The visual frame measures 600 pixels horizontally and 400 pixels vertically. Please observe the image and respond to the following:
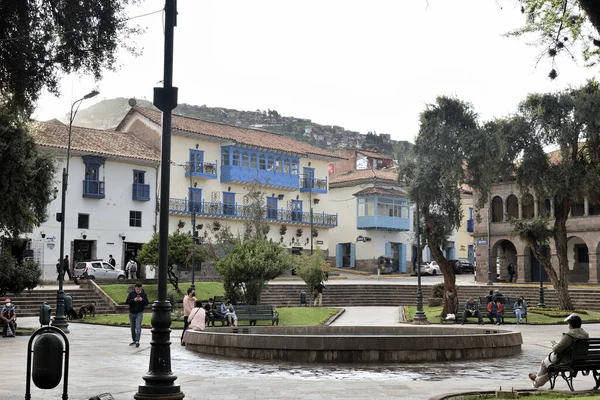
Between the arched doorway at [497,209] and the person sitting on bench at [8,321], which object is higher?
the arched doorway at [497,209]

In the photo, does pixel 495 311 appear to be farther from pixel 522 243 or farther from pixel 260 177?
pixel 260 177

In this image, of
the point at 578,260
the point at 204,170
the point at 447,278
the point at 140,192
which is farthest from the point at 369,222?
the point at 447,278

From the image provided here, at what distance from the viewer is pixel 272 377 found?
14008 millimetres

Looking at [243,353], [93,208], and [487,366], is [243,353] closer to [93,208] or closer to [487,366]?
[487,366]

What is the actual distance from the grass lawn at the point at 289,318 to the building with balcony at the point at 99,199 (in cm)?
1562

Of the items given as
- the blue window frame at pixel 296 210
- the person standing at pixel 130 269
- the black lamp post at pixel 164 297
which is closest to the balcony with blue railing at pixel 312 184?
the blue window frame at pixel 296 210

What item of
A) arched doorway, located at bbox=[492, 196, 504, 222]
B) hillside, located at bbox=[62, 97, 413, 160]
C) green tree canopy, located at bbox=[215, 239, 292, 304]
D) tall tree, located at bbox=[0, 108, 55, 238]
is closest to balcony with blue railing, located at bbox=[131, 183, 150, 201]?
green tree canopy, located at bbox=[215, 239, 292, 304]

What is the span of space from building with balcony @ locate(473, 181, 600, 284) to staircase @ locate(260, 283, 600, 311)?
20.3ft

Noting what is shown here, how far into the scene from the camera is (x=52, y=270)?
156ft

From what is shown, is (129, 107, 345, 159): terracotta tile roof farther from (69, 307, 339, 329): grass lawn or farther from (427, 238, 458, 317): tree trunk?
(427, 238, 458, 317): tree trunk

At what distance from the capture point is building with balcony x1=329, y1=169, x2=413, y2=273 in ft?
219

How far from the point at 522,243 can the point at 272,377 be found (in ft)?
136

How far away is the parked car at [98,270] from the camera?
45.8 m

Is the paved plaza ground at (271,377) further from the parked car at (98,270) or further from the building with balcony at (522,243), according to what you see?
the building with balcony at (522,243)
